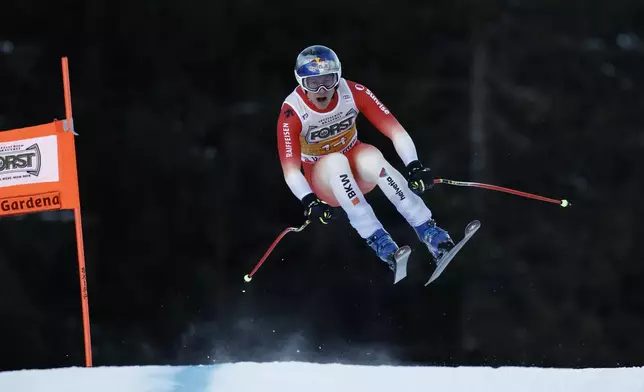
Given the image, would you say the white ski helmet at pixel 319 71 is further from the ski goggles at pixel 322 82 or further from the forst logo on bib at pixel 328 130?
the forst logo on bib at pixel 328 130

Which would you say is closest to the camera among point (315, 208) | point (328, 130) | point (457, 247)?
point (315, 208)

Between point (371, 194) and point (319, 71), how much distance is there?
1.91 ft

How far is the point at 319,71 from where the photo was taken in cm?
328

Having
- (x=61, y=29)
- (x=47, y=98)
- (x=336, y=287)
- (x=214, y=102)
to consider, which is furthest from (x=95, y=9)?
(x=336, y=287)

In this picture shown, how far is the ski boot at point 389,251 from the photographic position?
3357 mm

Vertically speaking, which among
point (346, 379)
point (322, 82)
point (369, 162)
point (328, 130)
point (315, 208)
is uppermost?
point (322, 82)

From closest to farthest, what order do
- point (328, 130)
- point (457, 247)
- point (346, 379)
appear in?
point (328, 130), point (457, 247), point (346, 379)

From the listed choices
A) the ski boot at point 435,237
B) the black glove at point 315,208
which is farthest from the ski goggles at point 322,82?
the ski boot at point 435,237

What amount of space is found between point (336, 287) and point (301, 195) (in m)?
0.51

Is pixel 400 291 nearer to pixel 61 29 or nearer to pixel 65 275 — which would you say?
pixel 65 275

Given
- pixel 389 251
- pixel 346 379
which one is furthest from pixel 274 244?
pixel 346 379

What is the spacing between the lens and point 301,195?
328 cm

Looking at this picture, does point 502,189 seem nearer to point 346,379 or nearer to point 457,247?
point 457,247

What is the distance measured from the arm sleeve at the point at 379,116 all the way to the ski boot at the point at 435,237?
0.31 m
